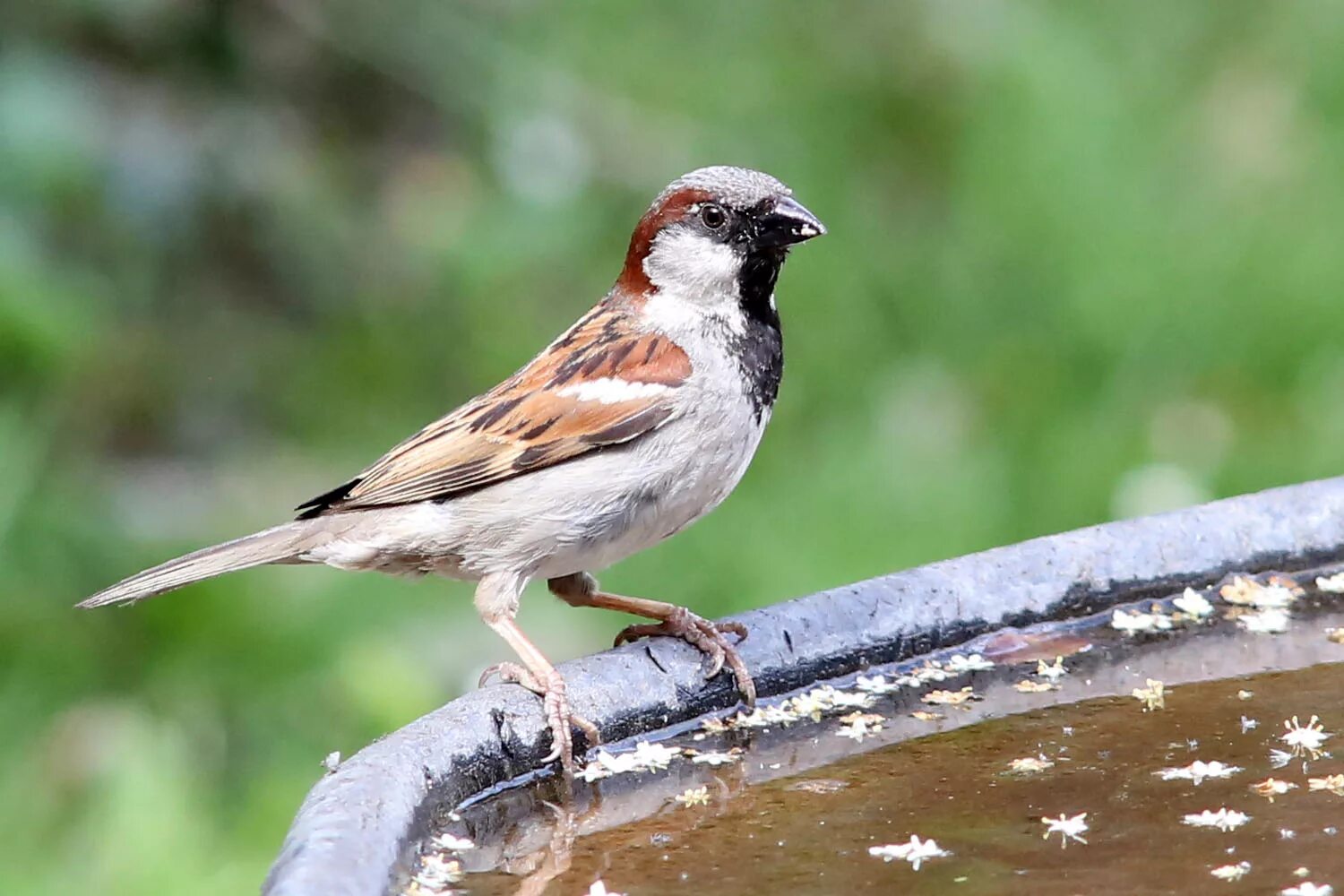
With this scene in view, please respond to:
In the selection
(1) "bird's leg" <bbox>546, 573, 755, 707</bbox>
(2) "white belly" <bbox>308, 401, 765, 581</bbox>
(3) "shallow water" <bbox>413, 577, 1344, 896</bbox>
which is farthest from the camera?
(2) "white belly" <bbox>308, 401, 765, 581</bbox>

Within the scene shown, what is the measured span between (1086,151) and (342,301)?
91.6 inches

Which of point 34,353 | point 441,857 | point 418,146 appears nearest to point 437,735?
point 441,857

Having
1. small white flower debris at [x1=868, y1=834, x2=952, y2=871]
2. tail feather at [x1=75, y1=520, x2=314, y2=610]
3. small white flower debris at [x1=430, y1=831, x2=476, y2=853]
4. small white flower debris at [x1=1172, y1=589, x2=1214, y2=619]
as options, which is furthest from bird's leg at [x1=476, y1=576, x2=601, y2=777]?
small white flower debris at [x1=1172, y1=589, x2=1214, y2=619]

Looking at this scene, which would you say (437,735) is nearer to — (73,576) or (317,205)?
(73,576)

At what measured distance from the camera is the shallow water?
6.33 feet

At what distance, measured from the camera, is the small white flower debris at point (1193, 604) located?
2.79 m

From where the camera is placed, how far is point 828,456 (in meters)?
5.23

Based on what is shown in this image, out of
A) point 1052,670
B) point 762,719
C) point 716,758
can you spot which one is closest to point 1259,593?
point 1052,670

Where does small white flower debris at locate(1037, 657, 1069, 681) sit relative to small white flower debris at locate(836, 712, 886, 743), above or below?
above

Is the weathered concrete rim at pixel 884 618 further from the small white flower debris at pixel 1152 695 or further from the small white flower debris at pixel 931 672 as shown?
the small white flower debris at pixel 1152 695

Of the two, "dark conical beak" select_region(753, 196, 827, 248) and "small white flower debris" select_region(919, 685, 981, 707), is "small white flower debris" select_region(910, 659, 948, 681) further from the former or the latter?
"dark conical beak" select_region(753, 196, 827, 248)

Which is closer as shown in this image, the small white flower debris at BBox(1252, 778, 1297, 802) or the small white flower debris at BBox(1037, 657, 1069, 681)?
the small white flower debris at BBox(1252, 778, 1297, 802)

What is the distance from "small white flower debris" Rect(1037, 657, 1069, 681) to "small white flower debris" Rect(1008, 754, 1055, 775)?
319 millimetres

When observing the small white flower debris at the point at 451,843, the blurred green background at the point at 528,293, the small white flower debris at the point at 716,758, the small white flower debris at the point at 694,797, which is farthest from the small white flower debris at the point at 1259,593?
the blurred green background at the point at 528,293
